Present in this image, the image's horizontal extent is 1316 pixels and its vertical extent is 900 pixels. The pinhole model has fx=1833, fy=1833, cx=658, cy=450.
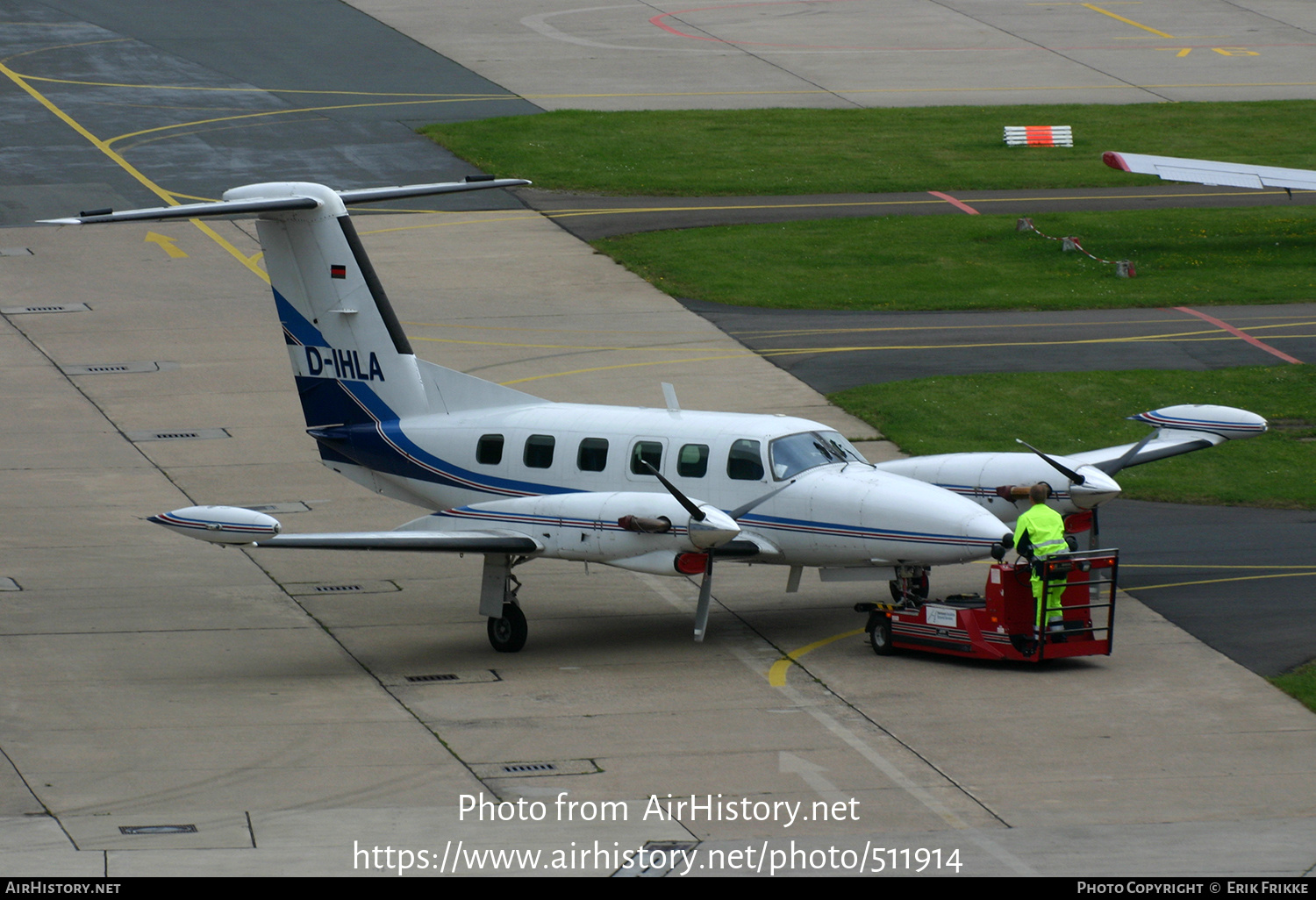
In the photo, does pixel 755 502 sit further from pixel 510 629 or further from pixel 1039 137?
pixel 1039 137

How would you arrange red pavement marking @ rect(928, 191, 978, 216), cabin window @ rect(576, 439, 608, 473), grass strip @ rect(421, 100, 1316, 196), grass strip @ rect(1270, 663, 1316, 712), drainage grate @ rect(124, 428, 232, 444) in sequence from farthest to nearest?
grass strip @ rect(421, 100, 1316, 196) → red pavement marking @ rect(928, 191, 978, 216) → drainage grate @ rect(124, 428, 232, 444) → cabin window @ rect(576, 439, 608, 473) → grass strip @ rect(1270, 663, 1316, 712)

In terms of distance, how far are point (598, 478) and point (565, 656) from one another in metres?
2.29

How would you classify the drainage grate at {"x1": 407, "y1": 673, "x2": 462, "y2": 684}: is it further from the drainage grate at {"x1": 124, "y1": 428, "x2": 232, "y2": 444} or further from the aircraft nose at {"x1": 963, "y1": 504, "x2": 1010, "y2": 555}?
the drainage grate at {"x1": 124, "y1": 428, "x2": 232, "y2": 444}

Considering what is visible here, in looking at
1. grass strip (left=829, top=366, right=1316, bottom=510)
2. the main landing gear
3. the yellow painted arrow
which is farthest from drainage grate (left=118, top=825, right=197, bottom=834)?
the yellow painted arrow

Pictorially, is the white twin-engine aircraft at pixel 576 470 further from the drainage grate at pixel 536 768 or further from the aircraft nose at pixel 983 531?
the drainage grate at pixel 536 768

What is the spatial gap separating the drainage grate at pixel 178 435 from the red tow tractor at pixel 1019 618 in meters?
14.3

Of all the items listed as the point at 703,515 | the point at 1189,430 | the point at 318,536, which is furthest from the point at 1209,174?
the point at 318,536

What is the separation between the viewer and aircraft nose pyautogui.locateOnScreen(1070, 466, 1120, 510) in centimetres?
2303

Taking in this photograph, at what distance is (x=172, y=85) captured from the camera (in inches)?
2381

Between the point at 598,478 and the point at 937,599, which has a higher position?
the point at 598,478

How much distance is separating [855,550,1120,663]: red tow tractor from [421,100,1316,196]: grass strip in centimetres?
3066

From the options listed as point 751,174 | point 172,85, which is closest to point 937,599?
point 751,174

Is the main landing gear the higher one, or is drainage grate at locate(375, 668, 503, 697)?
the main landing gear
